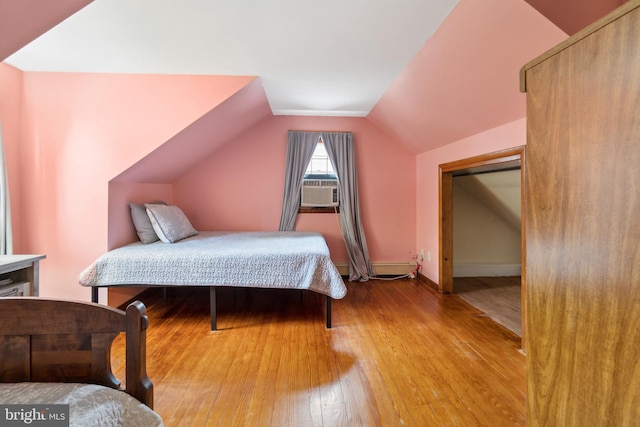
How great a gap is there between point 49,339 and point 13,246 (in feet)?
8.55

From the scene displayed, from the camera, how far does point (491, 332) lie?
8.15 ft

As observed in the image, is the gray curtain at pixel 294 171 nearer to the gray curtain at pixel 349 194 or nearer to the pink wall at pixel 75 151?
the gray curtain at pixel 349 194

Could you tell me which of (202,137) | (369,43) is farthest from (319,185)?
(369,43)

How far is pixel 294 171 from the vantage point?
163 inches

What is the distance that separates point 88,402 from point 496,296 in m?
3.74

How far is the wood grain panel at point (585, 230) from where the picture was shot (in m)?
0.64

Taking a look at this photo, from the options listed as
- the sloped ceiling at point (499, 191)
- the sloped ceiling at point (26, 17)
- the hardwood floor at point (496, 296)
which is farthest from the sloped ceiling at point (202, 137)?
the hardwood floor at point (496, 296)

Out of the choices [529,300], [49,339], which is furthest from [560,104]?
[49,339]

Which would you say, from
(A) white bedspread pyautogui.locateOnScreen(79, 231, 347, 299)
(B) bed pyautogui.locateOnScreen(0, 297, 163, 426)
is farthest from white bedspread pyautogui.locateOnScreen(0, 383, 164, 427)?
(A) white bedspread pyautogui.locateOnScreen(79, 231, 347, 299)

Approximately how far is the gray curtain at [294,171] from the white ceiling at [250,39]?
113 centimetres

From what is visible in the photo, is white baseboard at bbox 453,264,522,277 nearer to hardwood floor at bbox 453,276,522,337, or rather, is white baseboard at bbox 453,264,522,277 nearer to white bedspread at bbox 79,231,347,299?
hardwood floor at bbox 453,276,522,337

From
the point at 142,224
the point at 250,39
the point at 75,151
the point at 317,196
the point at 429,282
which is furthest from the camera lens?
the point at 317,196

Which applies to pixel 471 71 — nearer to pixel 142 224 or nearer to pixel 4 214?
pixel 142 224

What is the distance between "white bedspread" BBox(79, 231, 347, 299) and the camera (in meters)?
2.47
